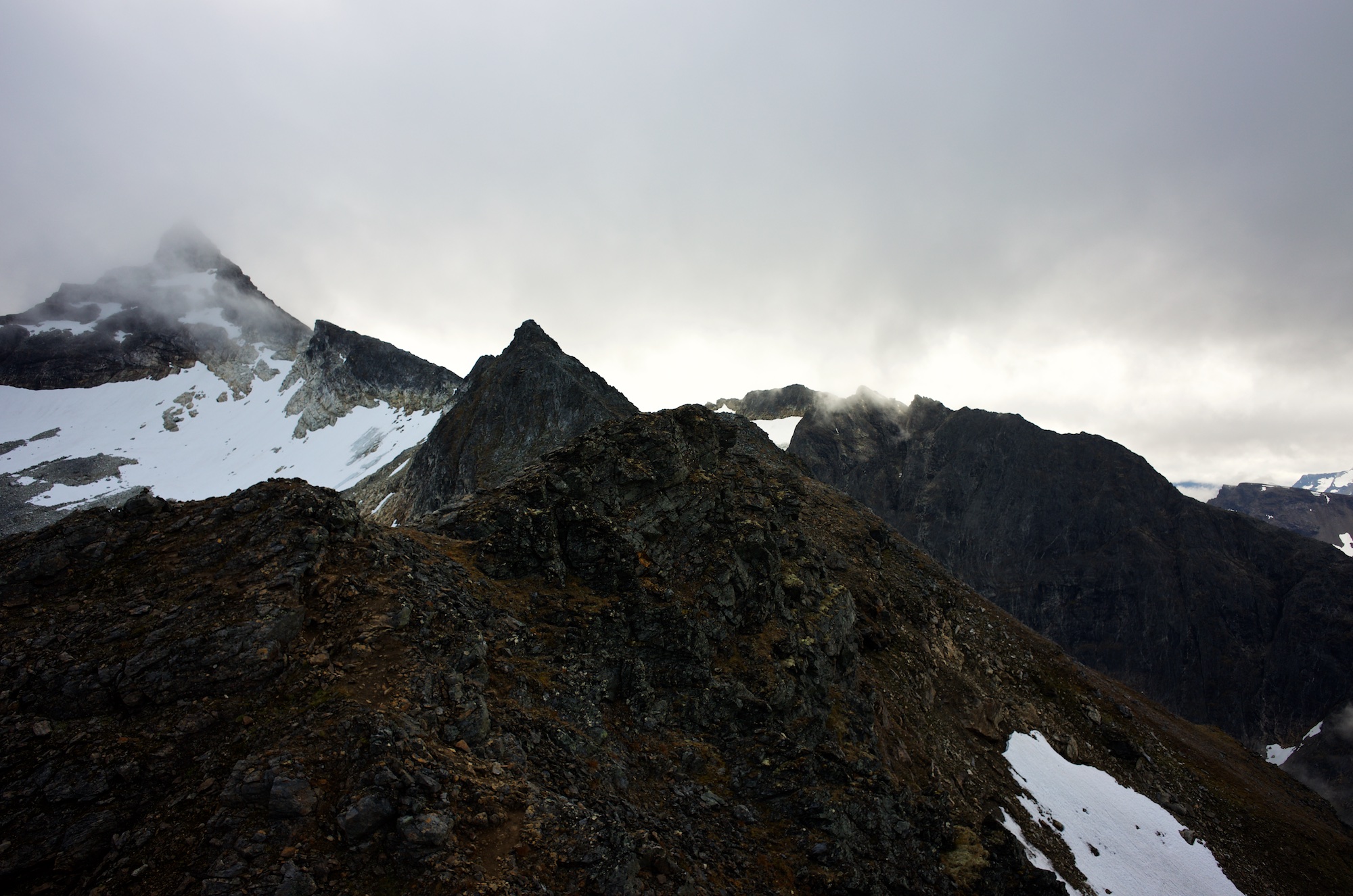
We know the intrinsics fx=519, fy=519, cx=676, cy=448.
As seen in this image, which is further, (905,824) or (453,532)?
(453,532)

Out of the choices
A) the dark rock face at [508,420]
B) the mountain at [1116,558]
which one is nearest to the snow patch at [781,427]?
the mountain at [1116,558]

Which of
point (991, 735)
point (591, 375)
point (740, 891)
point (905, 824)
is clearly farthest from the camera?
point (591, 375)

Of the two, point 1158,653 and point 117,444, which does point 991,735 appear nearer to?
point 1158,653

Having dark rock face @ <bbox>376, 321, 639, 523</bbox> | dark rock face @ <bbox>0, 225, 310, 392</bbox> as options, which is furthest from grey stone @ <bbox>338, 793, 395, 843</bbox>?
dark rock face @ <bbox>0, 225, 310, 392</bbox>

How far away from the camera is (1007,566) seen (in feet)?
451

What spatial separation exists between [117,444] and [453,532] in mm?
154343

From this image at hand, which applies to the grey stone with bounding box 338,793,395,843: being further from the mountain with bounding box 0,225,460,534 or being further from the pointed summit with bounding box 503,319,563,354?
the mountain with bounding box 0,225,460,534

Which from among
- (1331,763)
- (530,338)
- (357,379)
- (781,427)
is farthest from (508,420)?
(1331,763)

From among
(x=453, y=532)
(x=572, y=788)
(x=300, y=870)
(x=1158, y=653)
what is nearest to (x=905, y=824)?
(x=572, y=788)

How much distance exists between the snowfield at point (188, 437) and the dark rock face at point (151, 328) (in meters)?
6.84

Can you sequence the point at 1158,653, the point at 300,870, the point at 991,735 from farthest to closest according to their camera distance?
1. the point at 1158,653
2. the point at 991,735
3. the point at 300,870

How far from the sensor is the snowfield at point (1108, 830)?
26727mm

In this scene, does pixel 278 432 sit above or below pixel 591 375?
below

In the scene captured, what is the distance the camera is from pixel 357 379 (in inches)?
5251
